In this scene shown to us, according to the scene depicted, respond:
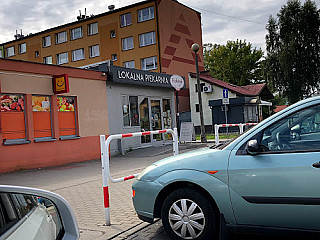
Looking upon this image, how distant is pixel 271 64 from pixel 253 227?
136ft

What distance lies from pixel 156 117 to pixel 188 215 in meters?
14.2

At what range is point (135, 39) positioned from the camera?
3541cm

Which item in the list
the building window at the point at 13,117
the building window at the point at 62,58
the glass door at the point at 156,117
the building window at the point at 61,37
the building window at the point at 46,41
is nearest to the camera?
the building window at the point at 13,117

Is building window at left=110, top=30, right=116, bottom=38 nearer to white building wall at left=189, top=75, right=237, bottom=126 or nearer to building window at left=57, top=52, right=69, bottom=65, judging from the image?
building window at left=57, top=52, right=69, bottom=65

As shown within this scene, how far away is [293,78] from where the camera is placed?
41188 millimetres

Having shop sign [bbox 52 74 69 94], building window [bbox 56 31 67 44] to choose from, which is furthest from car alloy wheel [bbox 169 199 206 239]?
building window [bbox 56 31 67 44]

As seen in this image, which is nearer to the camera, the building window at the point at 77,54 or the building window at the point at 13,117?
the building window at the point at 13,117

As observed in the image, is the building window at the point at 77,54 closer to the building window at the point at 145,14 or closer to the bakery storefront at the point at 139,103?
the building window at the point at 145,14

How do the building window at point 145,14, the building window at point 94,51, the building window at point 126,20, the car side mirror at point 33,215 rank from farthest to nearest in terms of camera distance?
the building window at point 94,51 → the building window at point 126,20 → the building window at point 145,14 → the car side mirror at point 33,215

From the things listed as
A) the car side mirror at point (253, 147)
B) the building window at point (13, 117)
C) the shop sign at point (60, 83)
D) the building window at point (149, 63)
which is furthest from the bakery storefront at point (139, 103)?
the building window at point (149, 63)

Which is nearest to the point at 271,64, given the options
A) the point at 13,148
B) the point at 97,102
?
the point at 97,102

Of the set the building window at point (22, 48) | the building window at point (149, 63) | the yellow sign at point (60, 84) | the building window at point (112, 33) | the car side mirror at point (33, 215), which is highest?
the building window at point (22, 48)

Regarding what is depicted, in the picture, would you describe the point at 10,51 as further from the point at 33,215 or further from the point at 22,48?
the point at 33,215

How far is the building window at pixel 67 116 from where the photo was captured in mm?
12808
